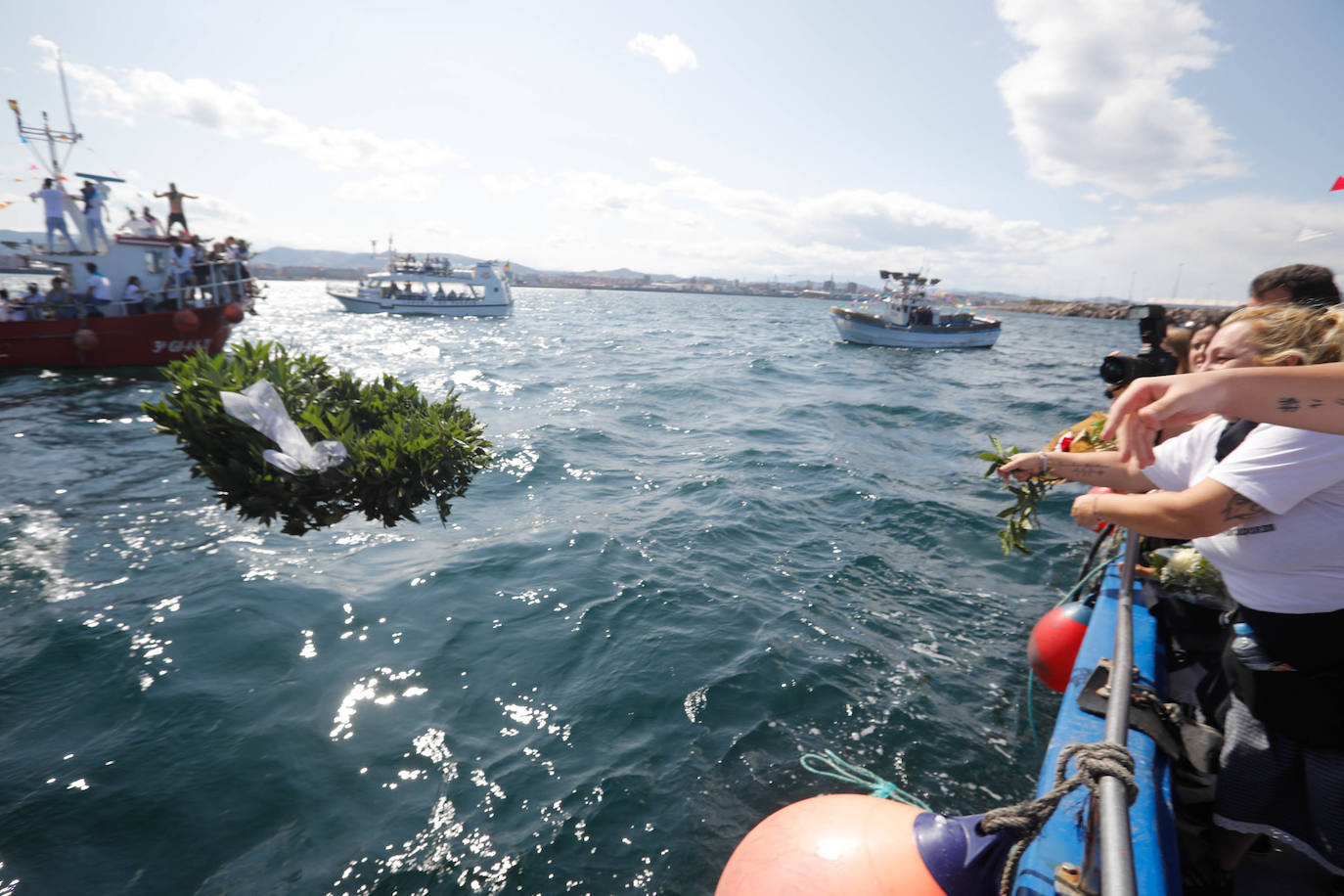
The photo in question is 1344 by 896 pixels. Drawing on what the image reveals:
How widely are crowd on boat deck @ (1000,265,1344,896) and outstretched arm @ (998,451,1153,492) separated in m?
0.09

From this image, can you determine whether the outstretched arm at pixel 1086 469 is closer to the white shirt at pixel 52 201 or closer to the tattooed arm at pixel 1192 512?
the tattooed arm at pixel 1192 512

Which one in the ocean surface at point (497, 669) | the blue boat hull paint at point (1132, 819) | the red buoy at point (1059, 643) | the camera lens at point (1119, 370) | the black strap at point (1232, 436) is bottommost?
the ocean surface at point (497, 669)

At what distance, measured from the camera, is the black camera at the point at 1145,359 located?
393 centimetres

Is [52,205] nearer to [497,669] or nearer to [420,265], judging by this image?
[497,669]

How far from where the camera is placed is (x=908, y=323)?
4709 centimetres

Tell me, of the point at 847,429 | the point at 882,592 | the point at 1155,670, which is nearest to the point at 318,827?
the point at 1155,670

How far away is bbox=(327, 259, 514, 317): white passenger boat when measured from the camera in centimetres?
5509

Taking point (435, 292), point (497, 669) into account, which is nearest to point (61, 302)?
point (497, 669)

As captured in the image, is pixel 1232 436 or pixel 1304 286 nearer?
pixel 1232 436

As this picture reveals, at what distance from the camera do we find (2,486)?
10812 millimetres

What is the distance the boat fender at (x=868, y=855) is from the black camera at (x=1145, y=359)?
9.02ft

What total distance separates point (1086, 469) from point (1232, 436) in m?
0.69

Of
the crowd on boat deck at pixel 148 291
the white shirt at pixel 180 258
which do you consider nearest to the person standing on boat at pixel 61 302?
the crowd on boat deck at pixel 148 291

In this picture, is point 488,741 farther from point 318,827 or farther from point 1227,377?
point 1227,377
